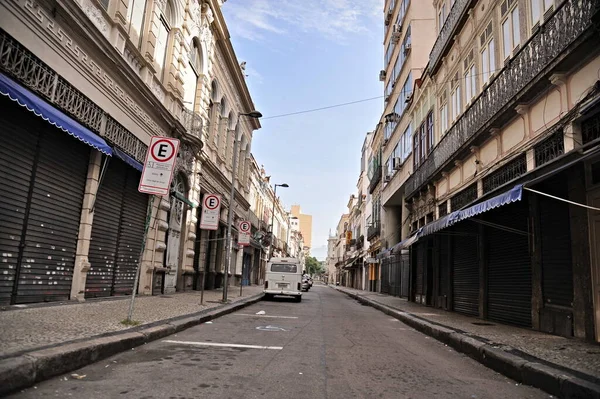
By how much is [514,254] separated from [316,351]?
6545 mm

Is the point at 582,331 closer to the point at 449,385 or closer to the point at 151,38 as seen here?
the point at 449,385

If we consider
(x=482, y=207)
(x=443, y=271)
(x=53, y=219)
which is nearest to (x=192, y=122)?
(x=53, y=219)

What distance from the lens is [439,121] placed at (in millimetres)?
17969

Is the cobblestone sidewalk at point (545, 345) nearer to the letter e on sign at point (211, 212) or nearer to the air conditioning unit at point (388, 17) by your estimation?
the letter e on sign at point (211, 212)

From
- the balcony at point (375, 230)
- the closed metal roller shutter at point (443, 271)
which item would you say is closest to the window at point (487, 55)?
the closed metal roller shutter at point (443, 271)

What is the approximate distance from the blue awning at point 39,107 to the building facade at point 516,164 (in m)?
8.32

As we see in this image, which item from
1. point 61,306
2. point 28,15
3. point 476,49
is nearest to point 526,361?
point 61,306

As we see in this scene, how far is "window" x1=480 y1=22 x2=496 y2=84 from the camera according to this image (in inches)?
488

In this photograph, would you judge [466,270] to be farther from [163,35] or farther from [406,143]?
[163,35]

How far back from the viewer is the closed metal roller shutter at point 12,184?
7824 mm

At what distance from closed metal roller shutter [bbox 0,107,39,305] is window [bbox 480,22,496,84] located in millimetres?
11617

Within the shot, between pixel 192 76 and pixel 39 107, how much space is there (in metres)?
12.1

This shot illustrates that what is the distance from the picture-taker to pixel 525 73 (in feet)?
32.0

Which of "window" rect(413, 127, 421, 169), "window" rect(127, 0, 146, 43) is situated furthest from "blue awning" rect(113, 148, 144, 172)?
"window" rect(413, 127, 421, 169)
